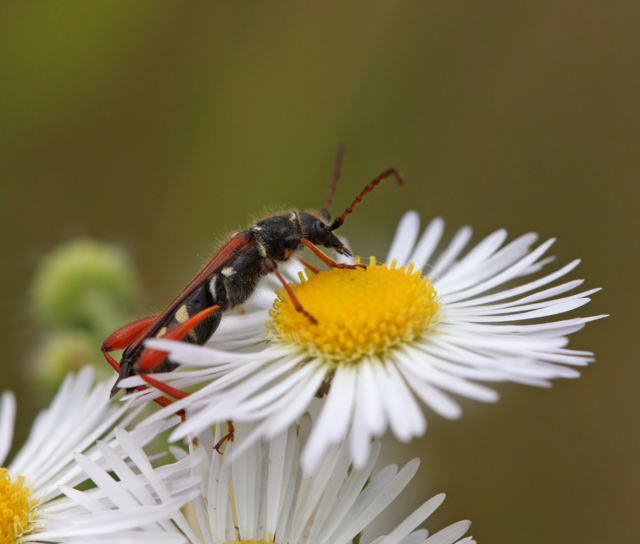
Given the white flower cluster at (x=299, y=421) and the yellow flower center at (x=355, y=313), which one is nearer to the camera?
the white flower cluster at (x=299, y=421)

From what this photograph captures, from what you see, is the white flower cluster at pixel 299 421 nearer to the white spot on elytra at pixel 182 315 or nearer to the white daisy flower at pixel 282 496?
the white daisy flower at pixel 282 496

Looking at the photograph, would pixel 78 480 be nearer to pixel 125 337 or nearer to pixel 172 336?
pixel 125 337

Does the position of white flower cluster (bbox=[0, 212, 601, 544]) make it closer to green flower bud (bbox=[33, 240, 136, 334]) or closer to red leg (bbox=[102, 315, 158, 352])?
red leg (bbox=[102, 315, 158, 352])

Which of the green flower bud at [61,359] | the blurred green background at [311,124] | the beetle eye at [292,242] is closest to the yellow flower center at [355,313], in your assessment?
the beetle eye at [292,242]

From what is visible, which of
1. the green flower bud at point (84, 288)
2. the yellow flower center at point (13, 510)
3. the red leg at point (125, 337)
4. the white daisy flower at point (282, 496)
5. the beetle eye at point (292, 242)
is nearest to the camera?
the white daisy flower at point (282, 496)

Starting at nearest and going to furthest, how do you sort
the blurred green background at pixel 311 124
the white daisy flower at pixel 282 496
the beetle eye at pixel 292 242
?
1. the white daisy flower at pixel 282 496
2. the beetle eye at pixel 292 242
3. the blurred green background at pixel 311 124

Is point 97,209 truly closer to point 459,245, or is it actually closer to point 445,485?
point 445,485

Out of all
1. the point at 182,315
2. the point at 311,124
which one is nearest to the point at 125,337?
the point at 182,315
